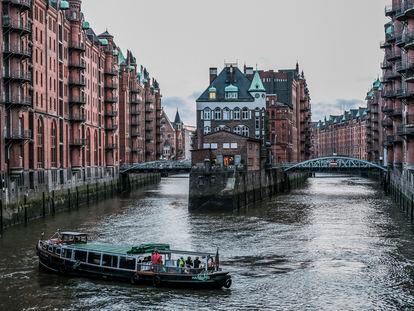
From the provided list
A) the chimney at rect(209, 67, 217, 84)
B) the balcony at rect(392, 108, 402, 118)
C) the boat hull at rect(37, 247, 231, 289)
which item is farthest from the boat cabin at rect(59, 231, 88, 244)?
the chimney at rect(209, 67, 217, 84)

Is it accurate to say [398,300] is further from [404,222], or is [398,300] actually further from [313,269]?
[404,222]

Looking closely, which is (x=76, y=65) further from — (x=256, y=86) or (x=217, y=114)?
(x=256, y=86)

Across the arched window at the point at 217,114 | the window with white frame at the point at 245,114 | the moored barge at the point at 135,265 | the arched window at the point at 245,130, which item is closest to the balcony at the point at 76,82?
the arched window at the point at 217,114

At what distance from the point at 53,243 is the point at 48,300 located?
324 inches

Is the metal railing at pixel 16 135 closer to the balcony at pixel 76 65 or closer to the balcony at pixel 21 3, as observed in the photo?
the balcony at pixel 21 3

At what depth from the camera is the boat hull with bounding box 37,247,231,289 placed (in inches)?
1337

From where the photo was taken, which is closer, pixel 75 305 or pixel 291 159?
pixel 75 305

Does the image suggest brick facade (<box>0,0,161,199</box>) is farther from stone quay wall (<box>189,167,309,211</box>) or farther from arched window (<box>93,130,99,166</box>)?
stone quay wall (<box>189,167,309,211</box>)

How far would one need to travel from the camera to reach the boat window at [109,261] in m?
36.5

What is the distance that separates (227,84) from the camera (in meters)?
108

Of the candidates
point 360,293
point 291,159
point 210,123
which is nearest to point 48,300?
point 360,293

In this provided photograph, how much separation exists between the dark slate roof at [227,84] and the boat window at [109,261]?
234 feet

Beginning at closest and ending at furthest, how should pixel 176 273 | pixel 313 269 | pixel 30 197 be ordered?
1. pixel 176 273
2. pixel 313 269
3. pixel 30 197

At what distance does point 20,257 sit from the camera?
139 ft
